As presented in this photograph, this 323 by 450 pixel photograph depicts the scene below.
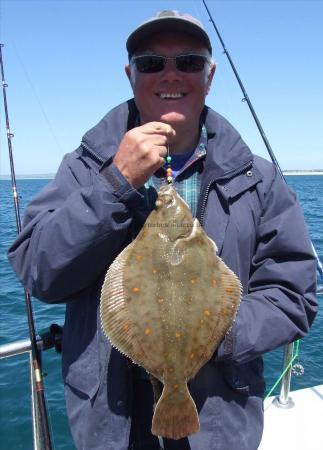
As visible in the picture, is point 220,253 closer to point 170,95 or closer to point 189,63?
point 170,95

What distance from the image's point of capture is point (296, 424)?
370 centimetres

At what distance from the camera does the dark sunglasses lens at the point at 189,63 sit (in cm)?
248

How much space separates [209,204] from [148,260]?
59cm

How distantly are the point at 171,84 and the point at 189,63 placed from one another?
0.55 ft

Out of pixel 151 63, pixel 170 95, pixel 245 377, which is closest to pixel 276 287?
pixel 245 377

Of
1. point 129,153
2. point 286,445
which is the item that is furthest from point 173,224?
point 286,445

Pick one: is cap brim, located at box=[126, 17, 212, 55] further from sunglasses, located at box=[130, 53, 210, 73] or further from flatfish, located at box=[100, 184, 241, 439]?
flatfish, located at box=[100, 184, 241, 439]

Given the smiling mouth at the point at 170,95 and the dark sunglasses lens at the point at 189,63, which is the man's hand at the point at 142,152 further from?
the dark sunglasses lens at the point at 189,63

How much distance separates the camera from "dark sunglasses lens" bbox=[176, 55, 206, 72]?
8.13ft

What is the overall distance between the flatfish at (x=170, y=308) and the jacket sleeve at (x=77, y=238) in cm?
13

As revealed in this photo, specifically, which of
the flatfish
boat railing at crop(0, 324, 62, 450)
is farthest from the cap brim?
boat railing at crop(0, 324, 62, 450)

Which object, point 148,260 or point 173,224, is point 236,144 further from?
point 148,260

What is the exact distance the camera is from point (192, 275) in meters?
2.11

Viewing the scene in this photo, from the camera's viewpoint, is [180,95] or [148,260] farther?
[180,95]
